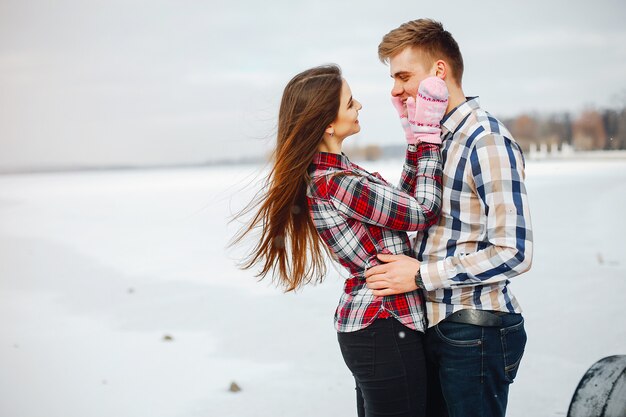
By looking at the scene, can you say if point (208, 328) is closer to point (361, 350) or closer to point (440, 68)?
point (361, 350)

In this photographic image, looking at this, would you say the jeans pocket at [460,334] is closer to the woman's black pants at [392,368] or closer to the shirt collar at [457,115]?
the woman's black pants at [392,368]

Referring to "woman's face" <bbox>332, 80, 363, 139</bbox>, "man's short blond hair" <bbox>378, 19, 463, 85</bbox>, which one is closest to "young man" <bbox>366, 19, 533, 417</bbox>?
"man's short blond hair" <bbox>378, 19, 463, 85</bbox>

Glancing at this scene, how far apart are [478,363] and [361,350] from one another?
38 centimetres

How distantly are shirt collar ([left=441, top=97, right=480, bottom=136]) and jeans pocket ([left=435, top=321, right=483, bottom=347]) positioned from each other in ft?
2.14

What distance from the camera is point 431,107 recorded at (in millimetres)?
1977

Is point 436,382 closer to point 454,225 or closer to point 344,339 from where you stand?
point 344,339

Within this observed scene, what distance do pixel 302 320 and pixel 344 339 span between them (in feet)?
12.3

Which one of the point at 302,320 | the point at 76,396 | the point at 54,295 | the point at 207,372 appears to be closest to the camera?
the point at 76,396

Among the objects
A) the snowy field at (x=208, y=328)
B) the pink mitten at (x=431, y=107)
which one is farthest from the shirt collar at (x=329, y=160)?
the snowy field at (x=208, y=328)

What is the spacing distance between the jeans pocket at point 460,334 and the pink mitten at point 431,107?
61cm

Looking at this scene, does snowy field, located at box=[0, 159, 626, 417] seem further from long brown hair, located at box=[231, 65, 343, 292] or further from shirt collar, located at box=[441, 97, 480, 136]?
shirt collar, located at box=[441, 97, 480, 136]

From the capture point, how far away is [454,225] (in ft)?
6.40

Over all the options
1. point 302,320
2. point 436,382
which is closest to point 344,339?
point 436,382

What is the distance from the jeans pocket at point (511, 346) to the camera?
75.3 inches
